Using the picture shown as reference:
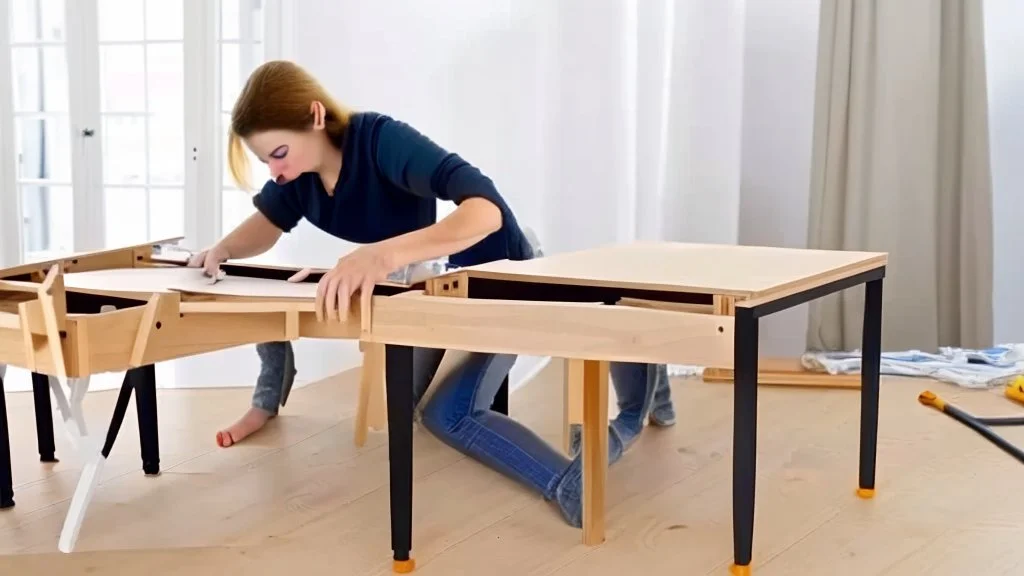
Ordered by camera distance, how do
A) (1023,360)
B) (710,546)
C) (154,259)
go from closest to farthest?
(710,546)
(154,259)
(1023,360)

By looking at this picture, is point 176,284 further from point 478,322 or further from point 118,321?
point 478,322

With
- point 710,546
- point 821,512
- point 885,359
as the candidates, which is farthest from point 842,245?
point 710,546

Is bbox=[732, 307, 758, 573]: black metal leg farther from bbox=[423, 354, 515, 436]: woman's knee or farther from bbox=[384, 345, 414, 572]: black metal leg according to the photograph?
bbox=[423, 354, 515, 436]: woman's knee

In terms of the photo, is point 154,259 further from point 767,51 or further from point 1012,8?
point 1012,8

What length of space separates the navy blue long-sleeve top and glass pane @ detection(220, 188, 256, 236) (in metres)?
0.99

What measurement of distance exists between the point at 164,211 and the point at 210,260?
158 centimetres

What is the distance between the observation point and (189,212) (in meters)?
3.07

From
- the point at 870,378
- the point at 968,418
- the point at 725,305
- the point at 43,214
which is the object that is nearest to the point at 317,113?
the point at 725,305

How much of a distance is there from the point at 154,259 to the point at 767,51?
1936mm

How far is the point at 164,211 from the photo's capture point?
3.35 meters

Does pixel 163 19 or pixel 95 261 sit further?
pixel 163 19

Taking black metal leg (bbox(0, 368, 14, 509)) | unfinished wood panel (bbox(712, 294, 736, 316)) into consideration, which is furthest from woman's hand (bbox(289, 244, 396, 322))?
black metal leg (bbox(0, 368, 14, 509))

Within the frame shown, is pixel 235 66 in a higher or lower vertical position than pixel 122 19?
lower

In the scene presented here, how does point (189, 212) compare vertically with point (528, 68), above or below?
below
